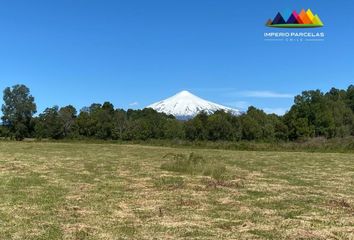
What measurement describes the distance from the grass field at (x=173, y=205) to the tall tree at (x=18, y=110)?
86.5 metres

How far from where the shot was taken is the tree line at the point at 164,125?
104 meters

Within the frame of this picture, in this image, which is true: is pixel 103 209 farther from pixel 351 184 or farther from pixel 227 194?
pixel 351 184

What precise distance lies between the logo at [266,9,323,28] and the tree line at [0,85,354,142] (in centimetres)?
6599

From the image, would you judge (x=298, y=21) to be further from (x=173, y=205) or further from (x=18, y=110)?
(x=18, y=110)

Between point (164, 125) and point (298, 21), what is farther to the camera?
point (164, 125)

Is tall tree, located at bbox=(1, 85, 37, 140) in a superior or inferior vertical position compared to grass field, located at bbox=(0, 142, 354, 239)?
superior

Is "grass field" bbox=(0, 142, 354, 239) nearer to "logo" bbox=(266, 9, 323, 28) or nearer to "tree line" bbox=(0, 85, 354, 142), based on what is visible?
"logo" bbox=(266, 9, 323, 28)

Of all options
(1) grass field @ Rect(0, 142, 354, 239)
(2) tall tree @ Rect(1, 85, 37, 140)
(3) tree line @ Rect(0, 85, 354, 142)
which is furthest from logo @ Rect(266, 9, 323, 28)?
(2) tall tree @ Rect(1, 85, 37, 140)

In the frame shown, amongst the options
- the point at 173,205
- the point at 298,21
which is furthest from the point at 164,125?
the point at 173,205

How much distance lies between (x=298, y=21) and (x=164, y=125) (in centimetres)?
7525

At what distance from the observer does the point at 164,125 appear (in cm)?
11125

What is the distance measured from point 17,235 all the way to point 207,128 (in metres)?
96.7

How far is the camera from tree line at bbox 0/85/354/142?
104500mm

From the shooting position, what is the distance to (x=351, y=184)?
1869 centimetres
